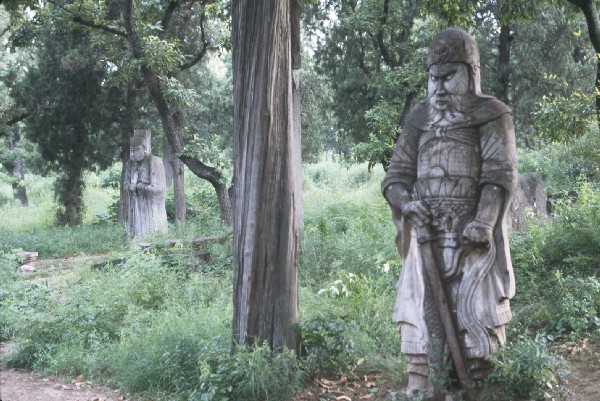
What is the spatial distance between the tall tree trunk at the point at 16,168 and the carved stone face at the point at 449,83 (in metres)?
25.5

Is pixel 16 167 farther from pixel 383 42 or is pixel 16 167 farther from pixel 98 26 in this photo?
pixel 383 42

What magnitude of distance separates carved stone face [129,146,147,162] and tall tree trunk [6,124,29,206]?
45.1ft

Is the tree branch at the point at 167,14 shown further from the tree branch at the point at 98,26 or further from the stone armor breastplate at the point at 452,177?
the stone armor breastplate at the point at 452,177

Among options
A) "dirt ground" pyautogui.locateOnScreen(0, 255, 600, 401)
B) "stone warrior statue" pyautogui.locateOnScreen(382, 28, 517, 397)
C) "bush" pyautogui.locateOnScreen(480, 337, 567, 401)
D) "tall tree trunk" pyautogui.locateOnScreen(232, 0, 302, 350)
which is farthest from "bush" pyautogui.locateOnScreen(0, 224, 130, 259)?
"bush" pyautogui.locateOnScreen(480, 337, 567, 401)

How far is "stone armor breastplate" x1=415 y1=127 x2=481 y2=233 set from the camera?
5848 mm

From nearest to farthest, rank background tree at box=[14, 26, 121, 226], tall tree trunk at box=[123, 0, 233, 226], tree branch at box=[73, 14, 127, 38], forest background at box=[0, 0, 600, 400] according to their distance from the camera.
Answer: forest background at box=[0, 0, 600, 400]
tall tree trunk at box=[123, 0, 233, 226]
tree branch at box=[73, 14, 127, 38]
background tree at box=[14, 26, 121, 226]

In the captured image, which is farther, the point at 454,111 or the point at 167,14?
the point at 167,14

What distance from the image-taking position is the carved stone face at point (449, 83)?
5910mm

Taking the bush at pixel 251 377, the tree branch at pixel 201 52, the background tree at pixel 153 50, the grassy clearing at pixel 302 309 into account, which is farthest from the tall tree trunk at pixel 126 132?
the bush at pixel 251 377

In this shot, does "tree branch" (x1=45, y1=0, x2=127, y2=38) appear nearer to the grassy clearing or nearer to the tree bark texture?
the grassy clearing

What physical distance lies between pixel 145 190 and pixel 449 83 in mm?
11627

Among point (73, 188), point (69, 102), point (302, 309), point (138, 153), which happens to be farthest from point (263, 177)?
point (73, 188)

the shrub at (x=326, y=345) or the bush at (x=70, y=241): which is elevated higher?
the bush at (x=70, y=241)

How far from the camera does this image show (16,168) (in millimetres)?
31734
